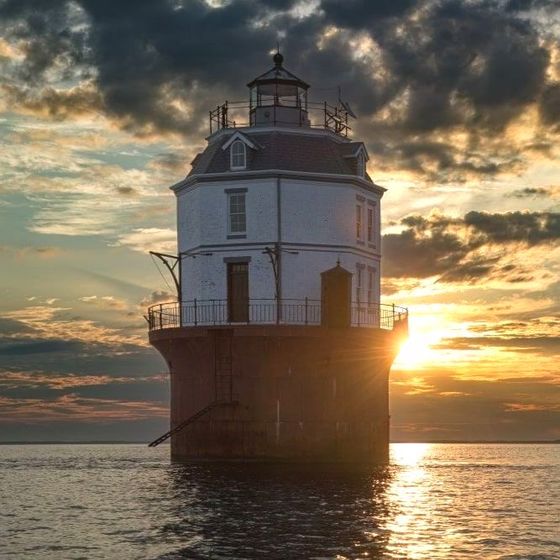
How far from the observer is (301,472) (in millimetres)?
50000

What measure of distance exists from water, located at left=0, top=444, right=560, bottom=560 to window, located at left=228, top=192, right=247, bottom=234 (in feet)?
37.7

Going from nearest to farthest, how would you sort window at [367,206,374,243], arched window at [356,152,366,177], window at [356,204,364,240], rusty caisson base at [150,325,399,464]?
1. rusty caisson base at [150,325,399,464]
2. window at [356,204,364,240]
3. arched window at [356,152,366,177]
4. window at [367,206,374,243]

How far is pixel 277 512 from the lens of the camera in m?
37.3

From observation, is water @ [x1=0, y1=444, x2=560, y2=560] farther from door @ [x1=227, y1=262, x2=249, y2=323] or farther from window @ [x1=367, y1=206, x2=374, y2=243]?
window @ [x1=367, y1=206, x2=374, y2=243]

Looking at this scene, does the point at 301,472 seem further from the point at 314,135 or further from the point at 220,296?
the point at 314,135

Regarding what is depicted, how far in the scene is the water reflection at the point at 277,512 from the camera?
99.2 ft

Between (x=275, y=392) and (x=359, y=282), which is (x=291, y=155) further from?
(x=275, y=392)

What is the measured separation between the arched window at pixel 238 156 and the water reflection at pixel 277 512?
47.4 feet

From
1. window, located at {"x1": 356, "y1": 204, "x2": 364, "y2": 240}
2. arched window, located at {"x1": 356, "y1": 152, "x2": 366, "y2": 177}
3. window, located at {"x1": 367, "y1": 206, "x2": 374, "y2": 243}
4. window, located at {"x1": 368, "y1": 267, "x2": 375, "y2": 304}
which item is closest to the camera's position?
window, located at {"x1": 356, "y1": 204, "x2": 364, "y2": 240}

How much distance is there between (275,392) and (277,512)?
14.0m

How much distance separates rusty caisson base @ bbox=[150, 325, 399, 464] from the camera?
5091 centimetres

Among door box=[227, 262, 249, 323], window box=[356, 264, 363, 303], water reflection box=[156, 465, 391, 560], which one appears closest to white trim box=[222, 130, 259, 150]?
door box=[227, 262, 249, 323]

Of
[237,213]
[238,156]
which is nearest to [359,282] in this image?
[237,213]

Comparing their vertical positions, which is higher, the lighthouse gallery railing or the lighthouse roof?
the lighthouse roof
